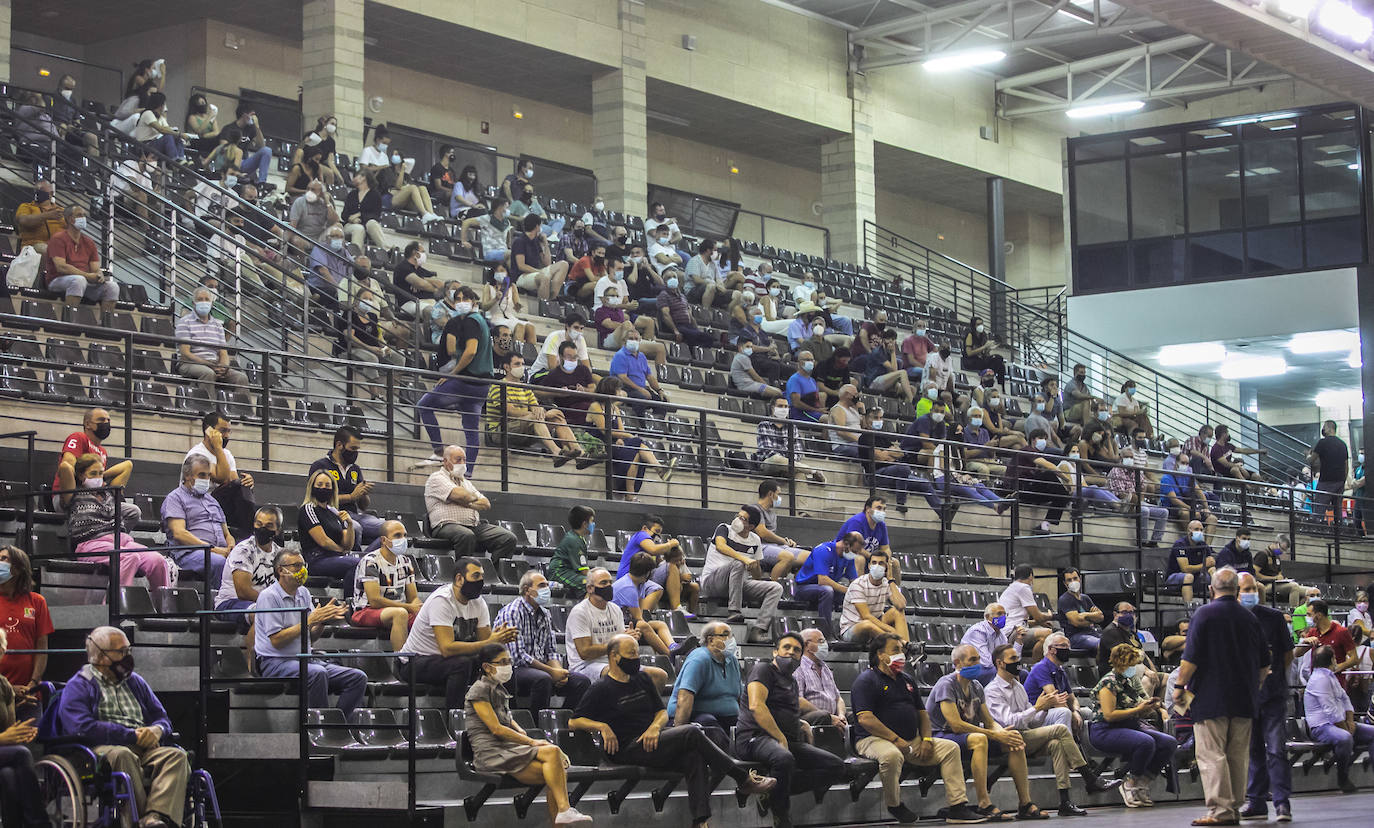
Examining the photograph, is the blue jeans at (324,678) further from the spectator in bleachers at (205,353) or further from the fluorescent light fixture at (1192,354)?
the fluorescent light fixture at (1192,354)

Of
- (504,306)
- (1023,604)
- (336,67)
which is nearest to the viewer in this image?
(1023,604)

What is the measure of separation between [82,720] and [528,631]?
10.5 ft

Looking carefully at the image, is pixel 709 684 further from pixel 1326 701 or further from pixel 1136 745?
pixel 1326 701

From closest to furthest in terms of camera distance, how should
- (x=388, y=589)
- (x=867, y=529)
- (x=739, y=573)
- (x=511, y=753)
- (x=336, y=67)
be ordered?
(x=511, y=753) → (x=388, y=589) → (x=739, y=573) → (x=867, y=529) → (x=336, y=67)

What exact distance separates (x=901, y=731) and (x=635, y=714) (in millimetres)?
2184

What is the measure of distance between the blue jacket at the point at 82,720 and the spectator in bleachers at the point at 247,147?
39.0 feet

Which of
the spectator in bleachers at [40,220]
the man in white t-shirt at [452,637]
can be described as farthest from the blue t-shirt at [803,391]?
the man in white t-shirt at [452,637]

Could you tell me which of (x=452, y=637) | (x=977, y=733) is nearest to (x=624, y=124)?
(x=977, y=733)

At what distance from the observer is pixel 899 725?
11.8 metres

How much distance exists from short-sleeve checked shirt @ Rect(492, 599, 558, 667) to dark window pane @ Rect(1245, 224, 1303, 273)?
70.8 ft

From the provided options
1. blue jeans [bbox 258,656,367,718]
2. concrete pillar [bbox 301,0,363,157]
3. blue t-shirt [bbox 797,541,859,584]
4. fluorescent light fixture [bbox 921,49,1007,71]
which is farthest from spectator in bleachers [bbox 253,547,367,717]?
fluorescent light fixture [bbox 921,49,1007,71]

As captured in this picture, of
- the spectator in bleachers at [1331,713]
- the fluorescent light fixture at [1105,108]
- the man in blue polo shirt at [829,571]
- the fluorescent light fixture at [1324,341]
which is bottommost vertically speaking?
the spectator in bleachers at [1331,713]

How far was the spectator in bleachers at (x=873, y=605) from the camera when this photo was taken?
1377 cm

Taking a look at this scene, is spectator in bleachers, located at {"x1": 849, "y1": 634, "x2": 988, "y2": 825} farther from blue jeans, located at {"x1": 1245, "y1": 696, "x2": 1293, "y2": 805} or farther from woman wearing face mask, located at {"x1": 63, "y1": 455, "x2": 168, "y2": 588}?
woman wearing face mask, located at {"x1": 63, "y1": 455, "x2": 168, "y2": 588}
